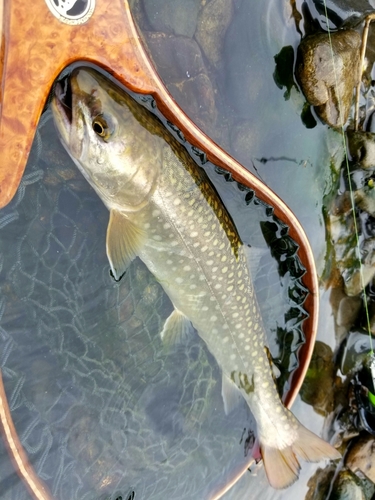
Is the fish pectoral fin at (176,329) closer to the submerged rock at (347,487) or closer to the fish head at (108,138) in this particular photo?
the fish head at (108,138)

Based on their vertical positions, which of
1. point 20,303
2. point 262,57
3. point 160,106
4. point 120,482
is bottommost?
point 120,482

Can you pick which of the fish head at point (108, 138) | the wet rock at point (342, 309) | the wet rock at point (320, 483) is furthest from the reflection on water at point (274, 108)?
the fish head at point (108, 138)

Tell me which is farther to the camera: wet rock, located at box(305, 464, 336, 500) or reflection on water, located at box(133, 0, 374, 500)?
wet rock, located at box(305, 464, 336, 500)

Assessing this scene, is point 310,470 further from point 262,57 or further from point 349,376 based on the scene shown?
point 262,57

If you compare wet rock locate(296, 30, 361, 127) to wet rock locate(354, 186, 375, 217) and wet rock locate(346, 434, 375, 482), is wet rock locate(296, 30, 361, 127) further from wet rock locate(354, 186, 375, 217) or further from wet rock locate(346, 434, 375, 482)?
wet rock locate(346, 434, 375, 482)

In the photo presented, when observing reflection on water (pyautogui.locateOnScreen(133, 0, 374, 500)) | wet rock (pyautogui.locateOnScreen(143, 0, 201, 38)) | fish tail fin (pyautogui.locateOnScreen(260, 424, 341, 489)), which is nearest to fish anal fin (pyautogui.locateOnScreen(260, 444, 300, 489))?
fish tail fin (pyautogui.locateOnScreen(260, 424, 341, 489))

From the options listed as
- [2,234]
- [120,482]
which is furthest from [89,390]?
[2,234]

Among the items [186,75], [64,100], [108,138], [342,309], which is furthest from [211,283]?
[342,309]
